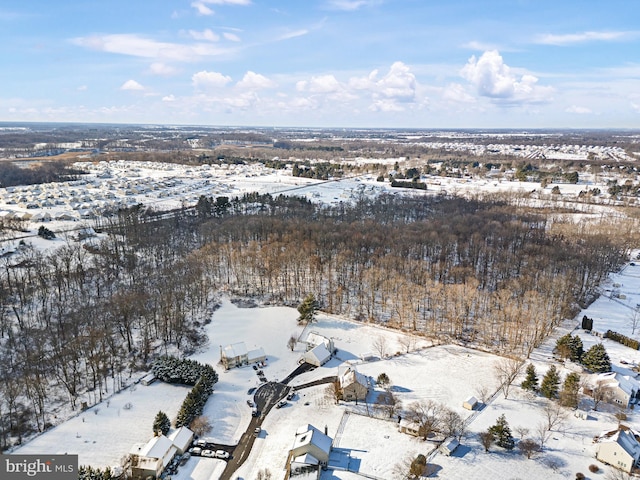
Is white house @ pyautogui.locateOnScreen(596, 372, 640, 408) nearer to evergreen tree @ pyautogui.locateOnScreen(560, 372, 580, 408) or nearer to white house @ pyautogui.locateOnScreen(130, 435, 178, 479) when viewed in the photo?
evergreen tree @ pyautogui.locateOnScreen(560, 372, 580, 408)

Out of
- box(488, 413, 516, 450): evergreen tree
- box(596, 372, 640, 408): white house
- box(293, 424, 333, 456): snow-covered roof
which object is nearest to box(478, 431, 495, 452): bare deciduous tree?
box(488, 413, 516, 450): evergreen tree

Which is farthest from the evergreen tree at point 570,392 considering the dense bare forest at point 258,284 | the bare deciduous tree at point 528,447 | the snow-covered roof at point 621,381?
the dense bare forest at point 258,284

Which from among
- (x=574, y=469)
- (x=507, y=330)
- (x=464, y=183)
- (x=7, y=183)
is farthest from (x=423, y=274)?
(x=7, y=183)

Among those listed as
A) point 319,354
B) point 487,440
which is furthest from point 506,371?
point 319,354

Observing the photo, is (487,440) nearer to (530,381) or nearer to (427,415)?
(427,415)

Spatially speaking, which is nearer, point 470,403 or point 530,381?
point 470,403

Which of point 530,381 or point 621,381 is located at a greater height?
point 621,381
